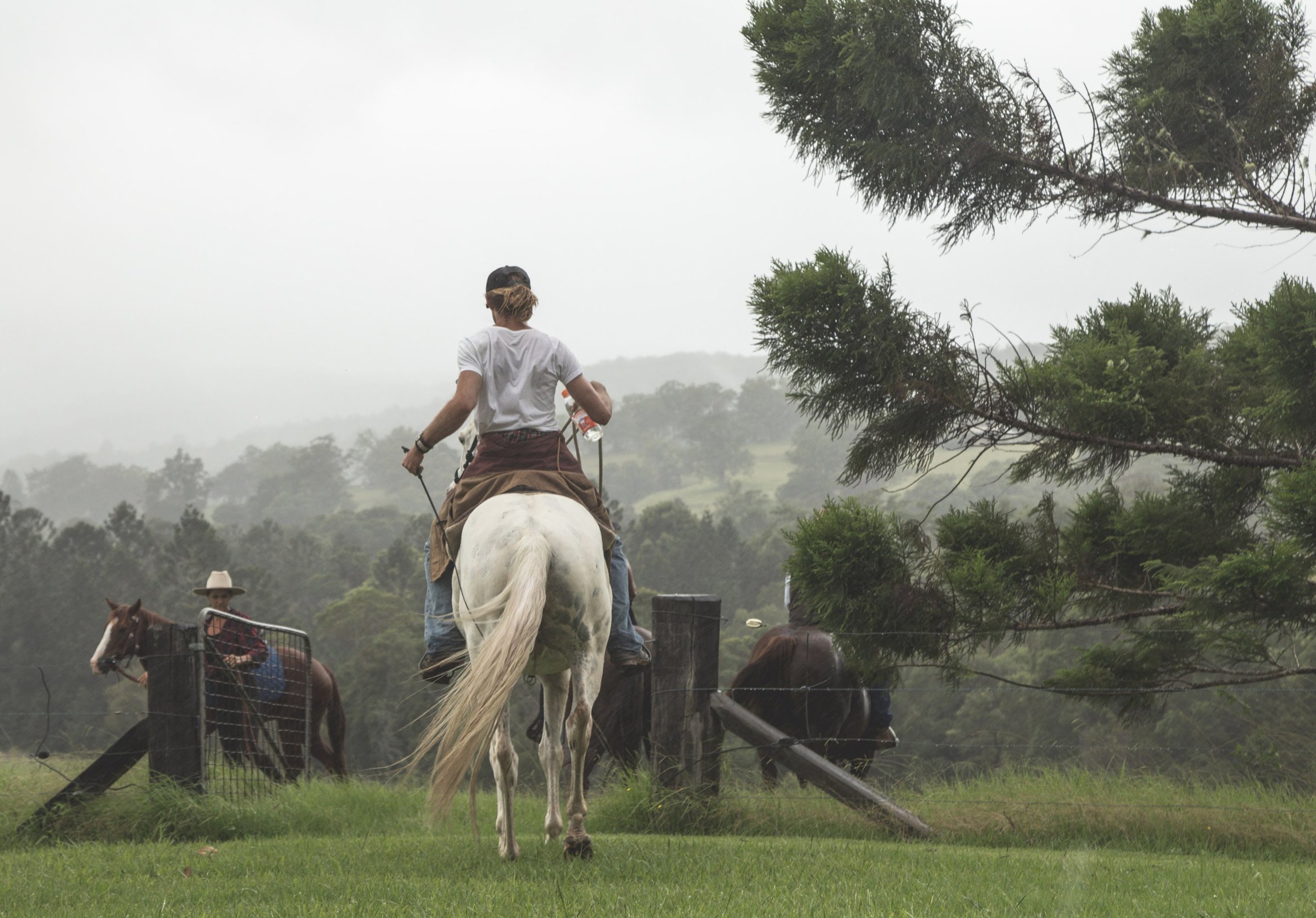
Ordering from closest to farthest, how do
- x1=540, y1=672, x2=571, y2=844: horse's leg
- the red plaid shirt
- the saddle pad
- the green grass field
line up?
the green grass field
x1=540, y1=672, x2=571, y2=844: horse's leg
the red plaid shirt
the saddle pad

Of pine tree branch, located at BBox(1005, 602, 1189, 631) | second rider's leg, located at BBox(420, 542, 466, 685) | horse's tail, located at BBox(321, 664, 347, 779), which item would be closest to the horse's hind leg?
horse's tail, located at BBox(321, 664, 347, 779)

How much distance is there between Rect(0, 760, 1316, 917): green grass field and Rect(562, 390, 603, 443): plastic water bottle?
188 cm

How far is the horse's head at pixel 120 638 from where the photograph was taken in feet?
28.9

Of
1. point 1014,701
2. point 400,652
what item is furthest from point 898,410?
point 400,652

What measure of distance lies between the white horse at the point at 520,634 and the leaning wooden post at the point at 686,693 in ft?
4.87

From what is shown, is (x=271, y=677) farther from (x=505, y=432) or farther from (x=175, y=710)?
(x=505, y=432)

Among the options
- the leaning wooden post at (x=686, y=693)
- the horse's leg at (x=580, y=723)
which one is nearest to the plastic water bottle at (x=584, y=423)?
the horse's leg at (x=580, y=723)

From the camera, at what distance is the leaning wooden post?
22.1ft

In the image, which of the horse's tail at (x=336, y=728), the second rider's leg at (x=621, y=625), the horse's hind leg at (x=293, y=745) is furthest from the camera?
the horse's tail at (x=336, y=728)

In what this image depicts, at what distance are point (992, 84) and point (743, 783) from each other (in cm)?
508

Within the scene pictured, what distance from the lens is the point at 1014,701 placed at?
3216cm

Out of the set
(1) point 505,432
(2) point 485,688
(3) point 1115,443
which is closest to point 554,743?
(2) point 485,688

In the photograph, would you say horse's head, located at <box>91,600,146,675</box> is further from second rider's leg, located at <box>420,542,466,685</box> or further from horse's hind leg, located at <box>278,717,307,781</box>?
second rider's leg, located at <box>420,542,466,685</box>

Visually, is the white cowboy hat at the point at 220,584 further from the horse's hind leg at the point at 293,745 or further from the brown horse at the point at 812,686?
the brown horse at the point at 812,686
